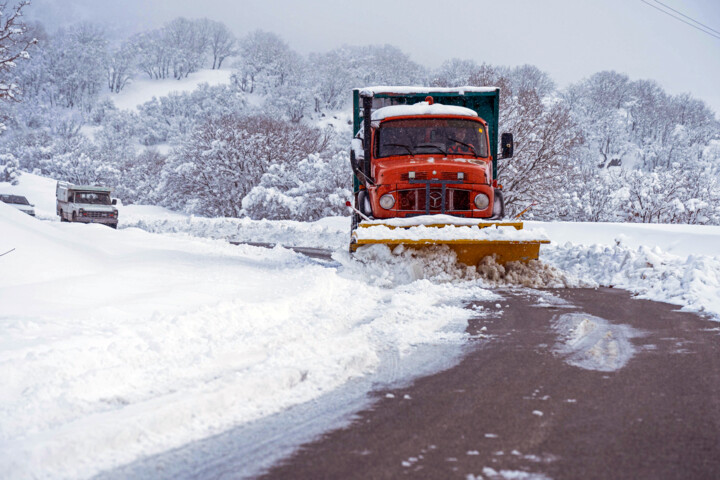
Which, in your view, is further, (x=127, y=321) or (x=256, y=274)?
(x=256, y=274)

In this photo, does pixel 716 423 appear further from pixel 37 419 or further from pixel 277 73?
pixel 277 73

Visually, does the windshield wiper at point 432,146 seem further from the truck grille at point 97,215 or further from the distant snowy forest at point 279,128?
the truck grille at point 97,215

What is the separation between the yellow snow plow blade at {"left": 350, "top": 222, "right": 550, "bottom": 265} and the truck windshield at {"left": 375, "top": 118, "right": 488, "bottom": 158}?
84.3 inches

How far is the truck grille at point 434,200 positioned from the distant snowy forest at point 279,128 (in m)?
8.44

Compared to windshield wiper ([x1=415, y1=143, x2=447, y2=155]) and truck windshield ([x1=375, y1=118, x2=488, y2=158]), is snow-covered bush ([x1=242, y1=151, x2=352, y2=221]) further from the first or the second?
windshield wiper ([x1=415, y1=143, x2=447, y2=155])

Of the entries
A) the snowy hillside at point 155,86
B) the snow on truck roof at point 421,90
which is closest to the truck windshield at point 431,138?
the snow on truck roof at point 421,90

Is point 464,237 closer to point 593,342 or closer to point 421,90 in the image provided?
point 593,342

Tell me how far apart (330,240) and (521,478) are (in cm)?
1895

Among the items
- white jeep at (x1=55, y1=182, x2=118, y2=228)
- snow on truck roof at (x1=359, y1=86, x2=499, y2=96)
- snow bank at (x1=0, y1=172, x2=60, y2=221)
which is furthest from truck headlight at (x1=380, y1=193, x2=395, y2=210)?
snow bank at (x1=0, y1=172, x2=60, y2=221)

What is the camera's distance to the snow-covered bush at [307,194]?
104 feet

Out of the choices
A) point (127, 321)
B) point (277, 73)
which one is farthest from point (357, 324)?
point (277, 73)

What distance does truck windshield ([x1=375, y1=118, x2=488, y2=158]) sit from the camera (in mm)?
10172

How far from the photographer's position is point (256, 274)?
29.7 ft

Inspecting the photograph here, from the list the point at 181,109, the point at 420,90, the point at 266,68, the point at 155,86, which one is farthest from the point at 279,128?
the point at 155,86
